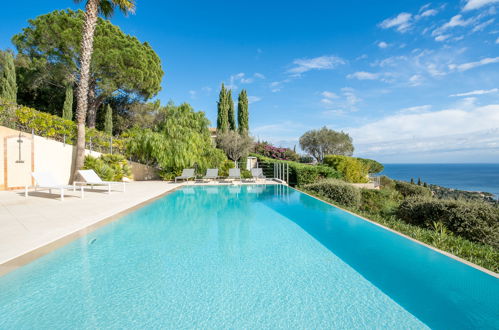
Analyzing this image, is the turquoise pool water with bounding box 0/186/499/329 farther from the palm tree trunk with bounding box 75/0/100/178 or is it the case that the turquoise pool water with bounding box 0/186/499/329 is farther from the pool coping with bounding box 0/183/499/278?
the palm tree trunk with bounding box 75/0/100/178

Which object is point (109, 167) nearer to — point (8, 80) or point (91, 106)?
point (91, 106)

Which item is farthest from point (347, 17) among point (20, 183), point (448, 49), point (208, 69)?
point (20, 183)

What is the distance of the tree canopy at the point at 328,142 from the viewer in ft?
111

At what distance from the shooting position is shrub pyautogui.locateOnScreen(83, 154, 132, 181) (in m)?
11.7

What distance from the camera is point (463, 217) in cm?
538

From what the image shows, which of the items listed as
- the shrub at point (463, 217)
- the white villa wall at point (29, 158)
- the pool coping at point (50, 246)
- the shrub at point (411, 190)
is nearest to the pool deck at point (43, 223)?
the pool coping at point (50, 246)

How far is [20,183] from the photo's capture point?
33.9ft

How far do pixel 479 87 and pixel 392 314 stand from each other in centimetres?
1487

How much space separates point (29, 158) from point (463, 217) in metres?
14.7

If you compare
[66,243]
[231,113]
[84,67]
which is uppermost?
[231,113]

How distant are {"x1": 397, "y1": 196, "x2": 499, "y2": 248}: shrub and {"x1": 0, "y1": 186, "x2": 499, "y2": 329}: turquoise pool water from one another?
1924 mm

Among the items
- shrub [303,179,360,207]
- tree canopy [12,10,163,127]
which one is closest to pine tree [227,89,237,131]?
tree canopy [12,10,163,127]

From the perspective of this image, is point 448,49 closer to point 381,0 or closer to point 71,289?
Answer: point 381,0

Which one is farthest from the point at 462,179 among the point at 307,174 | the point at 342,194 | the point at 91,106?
the point at 91,106
